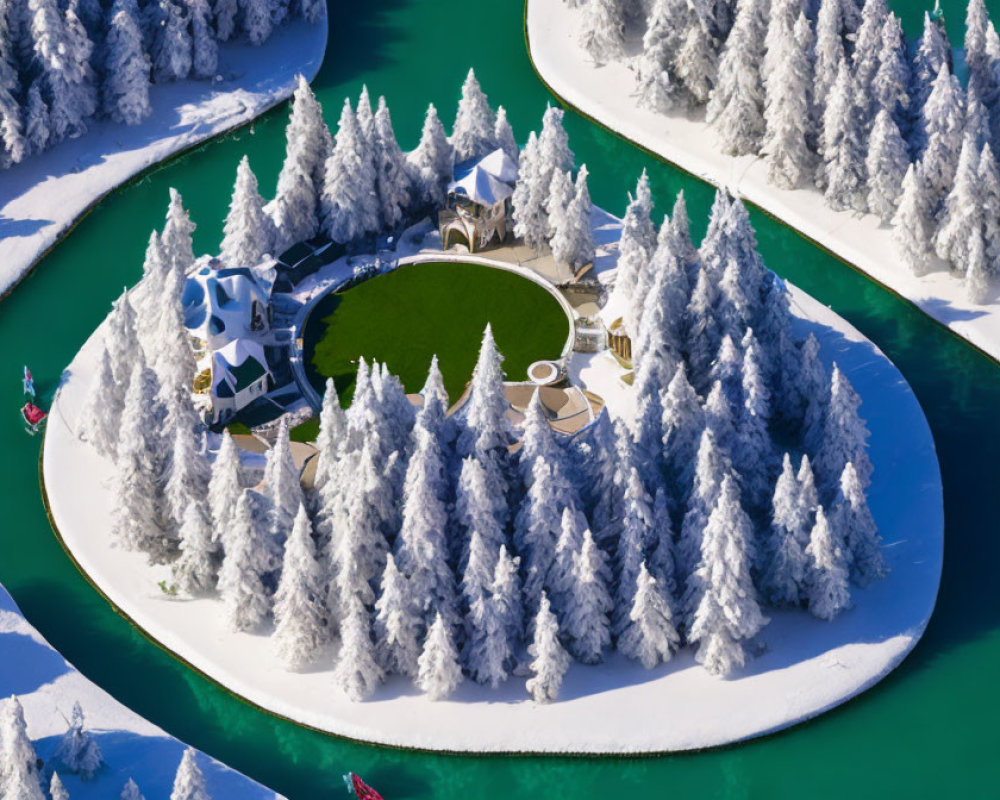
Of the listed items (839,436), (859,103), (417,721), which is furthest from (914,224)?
(417,721)

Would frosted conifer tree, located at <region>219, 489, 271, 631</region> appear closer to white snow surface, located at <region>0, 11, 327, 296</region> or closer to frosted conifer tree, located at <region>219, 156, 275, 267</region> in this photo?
frosted conifer tree, located at <region>219, 156, 275, 267</region>

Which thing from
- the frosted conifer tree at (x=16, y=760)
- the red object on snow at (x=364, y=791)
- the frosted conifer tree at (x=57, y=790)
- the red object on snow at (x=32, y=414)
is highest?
the frosted conifer tree at (x=16, y=760)

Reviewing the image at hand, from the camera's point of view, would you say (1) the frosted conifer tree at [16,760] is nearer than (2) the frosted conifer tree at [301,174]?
Yes

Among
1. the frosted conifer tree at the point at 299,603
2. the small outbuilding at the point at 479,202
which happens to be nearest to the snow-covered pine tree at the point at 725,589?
the frosted conifer tree at the point at 299,603

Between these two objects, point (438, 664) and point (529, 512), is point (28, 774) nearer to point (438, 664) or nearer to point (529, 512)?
point (438, 664)

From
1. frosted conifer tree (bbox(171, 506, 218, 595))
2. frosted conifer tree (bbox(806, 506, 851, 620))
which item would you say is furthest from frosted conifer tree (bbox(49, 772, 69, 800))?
frosted conifer tree (bbox(806, 506, 851, 620))

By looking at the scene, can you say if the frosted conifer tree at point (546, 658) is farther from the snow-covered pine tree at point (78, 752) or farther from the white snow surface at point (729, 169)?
the white snow surface at point (729, 169)
